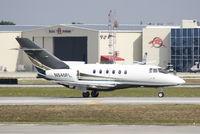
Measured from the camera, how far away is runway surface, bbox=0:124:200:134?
93.8 feet

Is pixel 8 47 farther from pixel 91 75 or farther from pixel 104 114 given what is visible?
pixel 104 114

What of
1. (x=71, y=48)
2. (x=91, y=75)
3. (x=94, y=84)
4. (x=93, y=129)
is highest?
(x=71, y=48)

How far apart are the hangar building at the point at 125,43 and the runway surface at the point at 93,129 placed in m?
104

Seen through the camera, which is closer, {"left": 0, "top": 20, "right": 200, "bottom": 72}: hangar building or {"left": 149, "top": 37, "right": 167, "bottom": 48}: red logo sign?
{"left": 149, "top": 37, "right": 167, "bottom": 48}: red logo sign

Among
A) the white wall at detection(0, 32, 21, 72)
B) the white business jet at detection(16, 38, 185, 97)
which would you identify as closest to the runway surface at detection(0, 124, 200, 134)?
the white business jet at detection(16, 38, 185, 97)

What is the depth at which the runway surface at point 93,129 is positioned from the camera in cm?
2859

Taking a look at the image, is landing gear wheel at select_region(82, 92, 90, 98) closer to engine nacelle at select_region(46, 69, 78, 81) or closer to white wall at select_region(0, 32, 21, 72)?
engine nacelle at select_region(46, 69, 78, 81)

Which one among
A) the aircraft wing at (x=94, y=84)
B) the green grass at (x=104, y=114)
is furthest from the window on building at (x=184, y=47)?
the green grass at (x=104, y=114)

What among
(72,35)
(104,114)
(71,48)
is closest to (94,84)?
(104,114)

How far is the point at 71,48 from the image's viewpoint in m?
149

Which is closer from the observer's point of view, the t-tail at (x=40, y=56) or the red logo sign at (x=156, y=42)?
the t-tail at (x=40, y=56)

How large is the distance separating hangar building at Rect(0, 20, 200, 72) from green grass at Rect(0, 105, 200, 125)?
3705 inches

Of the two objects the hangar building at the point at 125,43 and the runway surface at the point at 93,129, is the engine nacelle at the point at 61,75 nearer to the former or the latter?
the runway surface at the point at 93,129

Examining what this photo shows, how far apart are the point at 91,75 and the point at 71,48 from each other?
9564 centimetres
